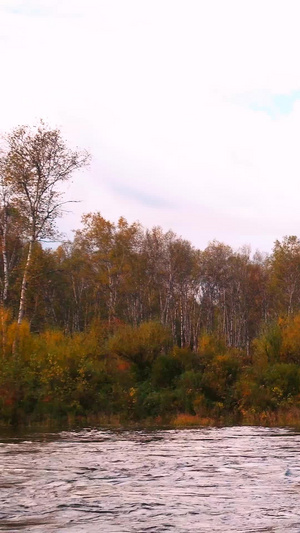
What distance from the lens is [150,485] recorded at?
19.0 metres

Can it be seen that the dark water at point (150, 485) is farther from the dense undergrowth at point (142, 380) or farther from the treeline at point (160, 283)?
the treeline at point (160, 283)

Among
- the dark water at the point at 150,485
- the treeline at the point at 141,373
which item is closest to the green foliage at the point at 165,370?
the treeline at the point at 141,373

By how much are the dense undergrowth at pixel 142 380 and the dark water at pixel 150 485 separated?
11.9 meters

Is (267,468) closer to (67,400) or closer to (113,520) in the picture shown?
(113,520)

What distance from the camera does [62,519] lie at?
47.9ft

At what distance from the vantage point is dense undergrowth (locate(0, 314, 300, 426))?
4328cm

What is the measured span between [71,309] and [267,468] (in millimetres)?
67902

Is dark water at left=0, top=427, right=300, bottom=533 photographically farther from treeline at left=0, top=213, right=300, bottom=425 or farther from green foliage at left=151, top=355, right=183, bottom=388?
green foliage at left=151, top=355, right=183, bottom=388

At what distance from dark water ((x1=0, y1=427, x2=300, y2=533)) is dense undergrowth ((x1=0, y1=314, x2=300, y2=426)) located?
Answer: 39.1ft

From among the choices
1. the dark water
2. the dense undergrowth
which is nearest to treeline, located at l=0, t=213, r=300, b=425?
the dense undergrowth

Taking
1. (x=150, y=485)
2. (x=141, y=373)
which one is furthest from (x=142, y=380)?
(x=150, y=485)

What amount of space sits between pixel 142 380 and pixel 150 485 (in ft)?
94.5

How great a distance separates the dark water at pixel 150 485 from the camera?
563 inches

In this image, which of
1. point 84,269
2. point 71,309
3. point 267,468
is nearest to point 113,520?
point 267,468
